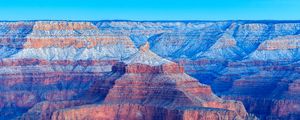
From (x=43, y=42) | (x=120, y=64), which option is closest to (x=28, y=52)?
(x=43, y=42)

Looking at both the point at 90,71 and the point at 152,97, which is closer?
the point at 152,97

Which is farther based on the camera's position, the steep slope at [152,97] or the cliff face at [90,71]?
the cliff face at [90,71]

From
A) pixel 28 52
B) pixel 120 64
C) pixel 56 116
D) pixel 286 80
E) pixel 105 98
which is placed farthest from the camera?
pixel 28 52

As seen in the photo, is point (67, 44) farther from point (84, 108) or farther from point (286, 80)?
point (84, 108)

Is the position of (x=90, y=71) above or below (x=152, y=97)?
above

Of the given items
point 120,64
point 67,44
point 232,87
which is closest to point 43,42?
point 67,44

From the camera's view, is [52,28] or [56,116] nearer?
[56,116]

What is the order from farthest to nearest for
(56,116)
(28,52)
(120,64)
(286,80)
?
(28,52)
(286,80)
(120,64)
(56,116)

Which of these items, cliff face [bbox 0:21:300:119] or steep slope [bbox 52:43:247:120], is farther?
cliff face [bbox 0:21:300:119]

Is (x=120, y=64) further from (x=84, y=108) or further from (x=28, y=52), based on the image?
(x=28, y=52)
